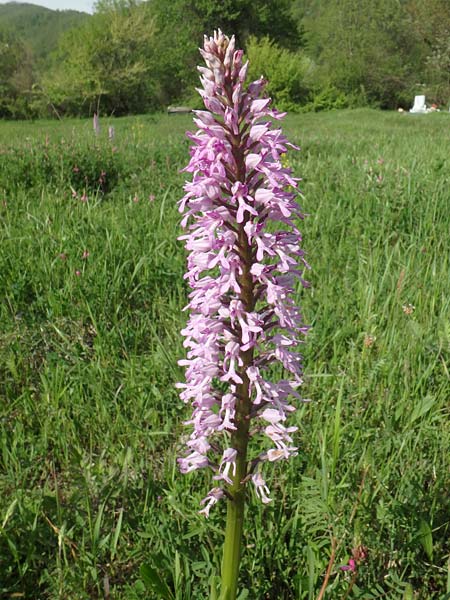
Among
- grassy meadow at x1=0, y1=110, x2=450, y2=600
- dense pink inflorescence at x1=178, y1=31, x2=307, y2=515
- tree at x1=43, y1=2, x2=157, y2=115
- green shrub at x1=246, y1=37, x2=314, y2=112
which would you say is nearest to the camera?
dense pink inflorescence at x1=178, y1=31, x2=307, y2=515

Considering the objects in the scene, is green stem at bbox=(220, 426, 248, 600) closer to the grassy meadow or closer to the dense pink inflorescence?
the dense pink inflorescence

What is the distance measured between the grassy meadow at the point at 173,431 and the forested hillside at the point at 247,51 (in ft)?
126

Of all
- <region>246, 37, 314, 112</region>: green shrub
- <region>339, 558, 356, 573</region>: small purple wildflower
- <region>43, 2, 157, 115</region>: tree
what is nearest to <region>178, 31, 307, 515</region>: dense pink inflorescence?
<region>339, 558, 356, 573</region>: small purple wildflower

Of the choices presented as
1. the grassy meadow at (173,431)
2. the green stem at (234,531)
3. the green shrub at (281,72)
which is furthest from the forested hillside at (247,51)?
the green stem at (234,531)

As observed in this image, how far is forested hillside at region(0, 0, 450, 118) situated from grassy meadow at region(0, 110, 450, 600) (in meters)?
38.4

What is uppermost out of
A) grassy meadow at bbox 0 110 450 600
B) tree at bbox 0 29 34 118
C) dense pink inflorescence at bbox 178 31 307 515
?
tree at bbox 0 29 34 118

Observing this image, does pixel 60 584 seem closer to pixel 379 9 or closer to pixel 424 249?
pixel 424 249

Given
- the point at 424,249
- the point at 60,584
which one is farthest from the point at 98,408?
the point at 424,249

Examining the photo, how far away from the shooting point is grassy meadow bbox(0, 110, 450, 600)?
1.95 meters

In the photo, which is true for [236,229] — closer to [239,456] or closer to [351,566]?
[239,456]

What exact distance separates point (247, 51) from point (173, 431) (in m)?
55.0

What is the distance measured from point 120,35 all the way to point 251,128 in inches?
2144

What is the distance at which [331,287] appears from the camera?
379cm

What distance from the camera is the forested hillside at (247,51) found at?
47.0 metres
